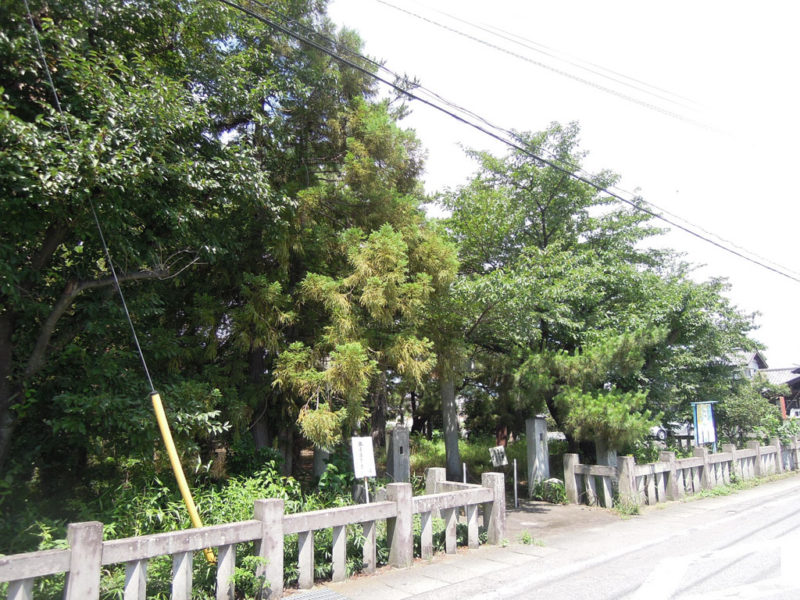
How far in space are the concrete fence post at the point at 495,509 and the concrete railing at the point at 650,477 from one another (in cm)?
412

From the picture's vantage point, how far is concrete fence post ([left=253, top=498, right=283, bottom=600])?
16.4ft

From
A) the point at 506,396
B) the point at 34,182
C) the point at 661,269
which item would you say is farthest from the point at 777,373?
the point at 34,182

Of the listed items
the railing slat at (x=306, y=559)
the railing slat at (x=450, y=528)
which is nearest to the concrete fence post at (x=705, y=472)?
the railing slat at (x=450, y=528)

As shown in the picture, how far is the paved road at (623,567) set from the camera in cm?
525

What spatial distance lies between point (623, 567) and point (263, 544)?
172 inches

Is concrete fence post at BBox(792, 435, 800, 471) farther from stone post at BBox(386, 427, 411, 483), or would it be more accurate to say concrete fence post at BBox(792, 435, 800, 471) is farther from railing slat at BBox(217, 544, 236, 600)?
railing slat at BBox(217, 544, 236, 600)

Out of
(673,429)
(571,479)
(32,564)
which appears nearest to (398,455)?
(571,479)

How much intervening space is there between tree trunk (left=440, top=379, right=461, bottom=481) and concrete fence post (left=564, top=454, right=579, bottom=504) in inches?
107

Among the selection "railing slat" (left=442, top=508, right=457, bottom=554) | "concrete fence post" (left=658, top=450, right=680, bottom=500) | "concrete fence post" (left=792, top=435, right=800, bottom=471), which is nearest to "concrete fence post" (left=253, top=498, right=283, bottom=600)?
"railing slat" (left=442, top=508, right=457, bottom=554)

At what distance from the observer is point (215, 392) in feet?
24.1

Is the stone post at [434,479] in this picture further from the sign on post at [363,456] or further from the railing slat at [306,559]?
the railing slat at [306,559]

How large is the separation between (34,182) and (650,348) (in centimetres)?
1327

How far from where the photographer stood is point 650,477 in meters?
10.9

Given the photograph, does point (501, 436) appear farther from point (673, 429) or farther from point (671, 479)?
point (671, 479)
